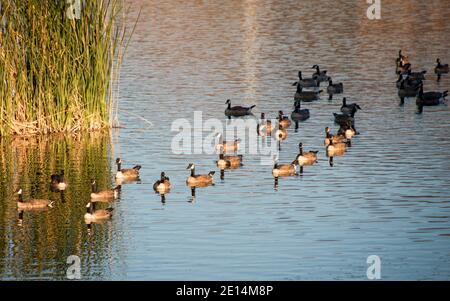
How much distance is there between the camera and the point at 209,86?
50.4 meters

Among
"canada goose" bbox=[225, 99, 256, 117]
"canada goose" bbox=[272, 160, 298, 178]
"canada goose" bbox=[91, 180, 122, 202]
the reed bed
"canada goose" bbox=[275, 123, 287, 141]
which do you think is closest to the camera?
the reed bed

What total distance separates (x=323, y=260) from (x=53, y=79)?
15.5 meters

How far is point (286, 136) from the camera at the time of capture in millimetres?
40781

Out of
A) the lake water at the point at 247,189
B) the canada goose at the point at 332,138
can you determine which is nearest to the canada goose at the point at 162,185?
the lake water at the point at 247,189

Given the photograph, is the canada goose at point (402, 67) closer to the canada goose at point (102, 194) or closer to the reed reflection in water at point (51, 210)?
the reed reflection in water at point (51, 210)

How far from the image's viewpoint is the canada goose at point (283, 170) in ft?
111

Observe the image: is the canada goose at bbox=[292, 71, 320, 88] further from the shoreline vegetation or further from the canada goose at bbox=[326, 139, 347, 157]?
the shoreline vegetation

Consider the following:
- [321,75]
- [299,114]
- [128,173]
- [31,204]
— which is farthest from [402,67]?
[31,204]

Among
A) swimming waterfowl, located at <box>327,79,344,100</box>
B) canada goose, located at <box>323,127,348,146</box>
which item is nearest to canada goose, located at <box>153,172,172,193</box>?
canada goose, located at <box>323,127,348,146</box>

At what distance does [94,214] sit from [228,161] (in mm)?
7046

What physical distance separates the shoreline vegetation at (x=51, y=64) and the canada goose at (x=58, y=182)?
593 cm

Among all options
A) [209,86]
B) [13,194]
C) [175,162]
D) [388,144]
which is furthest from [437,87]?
[13,194]

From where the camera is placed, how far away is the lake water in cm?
2523

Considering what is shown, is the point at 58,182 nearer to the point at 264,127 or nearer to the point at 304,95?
the point at 264,127
